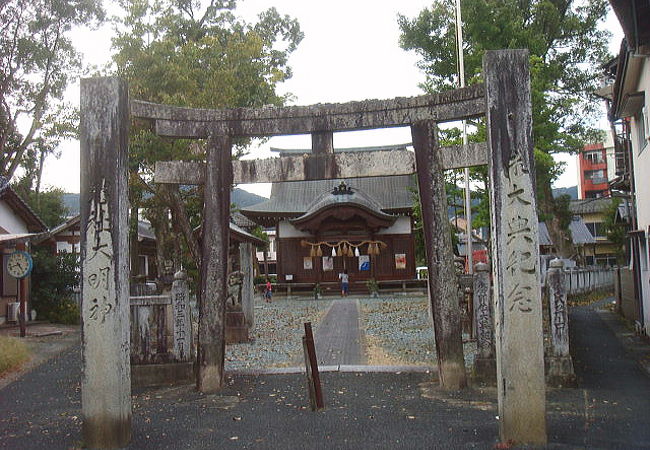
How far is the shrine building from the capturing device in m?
31.2

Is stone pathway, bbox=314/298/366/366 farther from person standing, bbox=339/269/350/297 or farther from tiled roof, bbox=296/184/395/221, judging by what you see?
tiled roof, bbox=296/184/395/221

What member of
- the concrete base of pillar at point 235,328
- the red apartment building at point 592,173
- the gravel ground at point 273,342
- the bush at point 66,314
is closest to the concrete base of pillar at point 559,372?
the gravel ground at point 273,342

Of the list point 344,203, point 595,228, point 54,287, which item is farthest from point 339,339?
point 595,228

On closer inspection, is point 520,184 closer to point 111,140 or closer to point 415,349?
point 111,140

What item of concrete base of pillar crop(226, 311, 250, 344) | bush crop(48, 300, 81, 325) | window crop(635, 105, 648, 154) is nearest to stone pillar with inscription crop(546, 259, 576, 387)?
window crop(635, 105, 648, 154)

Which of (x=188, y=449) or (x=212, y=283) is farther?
(x=212, y=283)

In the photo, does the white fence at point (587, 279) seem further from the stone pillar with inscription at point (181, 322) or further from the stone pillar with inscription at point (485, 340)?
the stone pillar with inscription at point (181, 322)

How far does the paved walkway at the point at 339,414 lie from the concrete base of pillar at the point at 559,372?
0.19 metres

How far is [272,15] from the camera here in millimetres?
22906

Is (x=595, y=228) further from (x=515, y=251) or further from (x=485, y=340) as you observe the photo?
(x=515, y=251)

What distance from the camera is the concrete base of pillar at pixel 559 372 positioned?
8.19 meters

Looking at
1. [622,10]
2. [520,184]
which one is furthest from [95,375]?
[622,10]

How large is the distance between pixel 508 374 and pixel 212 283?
4.24 m

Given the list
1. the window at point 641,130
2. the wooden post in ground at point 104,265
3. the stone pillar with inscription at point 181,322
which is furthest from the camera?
the window at point 641,130
